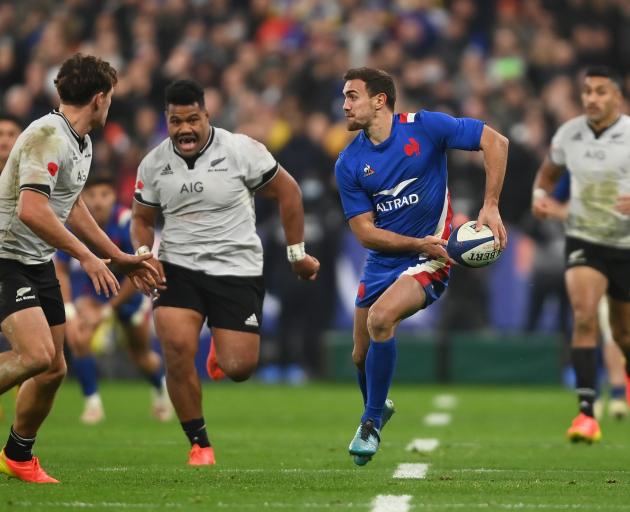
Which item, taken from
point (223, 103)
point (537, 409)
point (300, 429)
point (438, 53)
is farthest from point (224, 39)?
point (300, 429)

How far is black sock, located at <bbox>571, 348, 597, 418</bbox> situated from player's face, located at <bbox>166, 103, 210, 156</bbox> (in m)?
4.03

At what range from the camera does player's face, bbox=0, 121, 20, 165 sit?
34.8 feet

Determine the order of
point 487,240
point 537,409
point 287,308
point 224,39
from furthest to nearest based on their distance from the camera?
1. point 224,39
2. point 287,308
3. point 537,409
4. point 487,240

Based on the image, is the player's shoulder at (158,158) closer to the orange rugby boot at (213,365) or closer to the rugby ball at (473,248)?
the orange rugby boot at (213,365)

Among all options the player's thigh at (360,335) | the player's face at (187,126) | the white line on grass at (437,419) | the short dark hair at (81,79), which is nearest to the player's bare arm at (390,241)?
the player's thigh at (360,335)

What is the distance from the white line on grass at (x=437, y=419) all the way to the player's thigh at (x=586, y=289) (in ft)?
6.88

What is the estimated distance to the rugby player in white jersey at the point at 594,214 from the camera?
11789 millimetres

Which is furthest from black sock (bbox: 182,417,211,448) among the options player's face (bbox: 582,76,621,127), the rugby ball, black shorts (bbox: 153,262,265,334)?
player's face (bbox: 582,76,621,127)

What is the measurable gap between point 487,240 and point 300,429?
450 cm

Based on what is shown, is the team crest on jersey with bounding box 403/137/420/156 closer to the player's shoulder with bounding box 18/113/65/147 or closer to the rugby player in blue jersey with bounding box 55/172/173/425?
the player's shoulder with bounding box 18/113/65/147

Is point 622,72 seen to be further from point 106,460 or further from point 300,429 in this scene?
point 106,460

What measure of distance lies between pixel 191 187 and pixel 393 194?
1344mm

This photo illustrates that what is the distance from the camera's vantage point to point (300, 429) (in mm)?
12930

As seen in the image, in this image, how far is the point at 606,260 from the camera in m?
11.9
